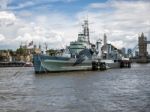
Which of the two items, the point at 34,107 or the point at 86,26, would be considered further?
the point at 86,26

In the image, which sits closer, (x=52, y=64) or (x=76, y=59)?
(x=52, y=64)

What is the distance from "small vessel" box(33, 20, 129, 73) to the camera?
98.8m

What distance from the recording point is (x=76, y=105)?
34.4 meters

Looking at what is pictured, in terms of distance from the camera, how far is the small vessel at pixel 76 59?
9881cm

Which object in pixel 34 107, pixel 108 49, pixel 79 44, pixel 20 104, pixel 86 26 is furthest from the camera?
pixel 108 49

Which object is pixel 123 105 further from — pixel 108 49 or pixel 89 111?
pixel 108 49

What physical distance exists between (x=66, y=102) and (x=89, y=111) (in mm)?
5688

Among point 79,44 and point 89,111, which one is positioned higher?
point 79,44

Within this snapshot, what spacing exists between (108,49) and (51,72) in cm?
5663

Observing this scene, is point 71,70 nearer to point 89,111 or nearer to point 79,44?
point 79,44

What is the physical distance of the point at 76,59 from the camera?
347 ft

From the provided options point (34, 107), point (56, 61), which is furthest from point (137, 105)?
point (56, 61)

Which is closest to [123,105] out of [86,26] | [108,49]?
[86,26]

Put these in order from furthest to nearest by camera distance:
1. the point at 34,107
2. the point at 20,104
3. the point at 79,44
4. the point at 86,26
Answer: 1. the point at 86,26
2. the point at 79,44
3. the point at 20,104
4. the point at 34,107
